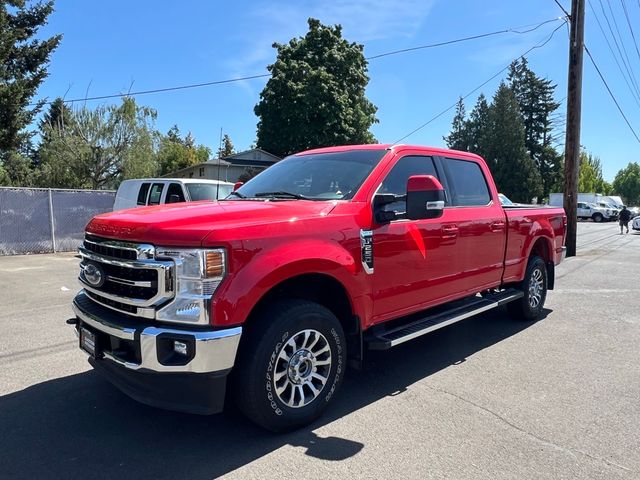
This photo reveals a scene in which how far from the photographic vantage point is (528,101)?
2468 inches

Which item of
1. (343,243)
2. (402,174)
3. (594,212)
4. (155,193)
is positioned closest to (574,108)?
(155,193)

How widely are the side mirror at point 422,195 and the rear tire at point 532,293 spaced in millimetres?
3179

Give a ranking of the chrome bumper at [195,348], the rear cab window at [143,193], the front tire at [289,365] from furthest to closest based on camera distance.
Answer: the rear cab window at [143,193] < the front tire at [289,365] < the chrome bumper at [195,348]

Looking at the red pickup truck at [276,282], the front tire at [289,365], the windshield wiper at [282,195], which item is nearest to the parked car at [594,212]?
the red pickup truck at [276,282]

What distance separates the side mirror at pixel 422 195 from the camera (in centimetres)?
381

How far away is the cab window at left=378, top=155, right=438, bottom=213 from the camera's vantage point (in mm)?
4262

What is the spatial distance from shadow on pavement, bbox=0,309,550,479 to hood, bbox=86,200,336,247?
137 cm

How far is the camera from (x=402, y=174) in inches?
177

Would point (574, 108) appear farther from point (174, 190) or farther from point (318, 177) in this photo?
point (318, 177)

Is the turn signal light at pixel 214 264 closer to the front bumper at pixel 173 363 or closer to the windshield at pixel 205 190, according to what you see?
the front bumper at pixel 173 363

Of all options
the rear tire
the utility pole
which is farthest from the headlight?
the utility pole

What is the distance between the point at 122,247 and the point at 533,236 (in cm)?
518

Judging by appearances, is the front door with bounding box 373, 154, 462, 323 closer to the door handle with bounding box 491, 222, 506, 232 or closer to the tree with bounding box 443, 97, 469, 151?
the door handle with bounding box 491, 222, 506, 232

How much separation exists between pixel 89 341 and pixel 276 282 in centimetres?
143
